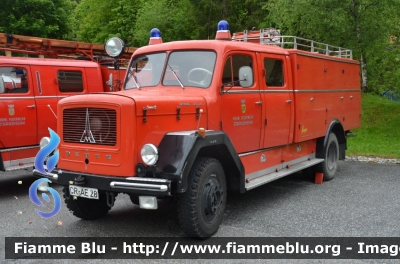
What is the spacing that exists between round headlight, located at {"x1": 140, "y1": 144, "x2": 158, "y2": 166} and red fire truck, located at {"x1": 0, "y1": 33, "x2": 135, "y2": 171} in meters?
2.62

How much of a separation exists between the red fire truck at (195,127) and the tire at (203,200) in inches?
0.5

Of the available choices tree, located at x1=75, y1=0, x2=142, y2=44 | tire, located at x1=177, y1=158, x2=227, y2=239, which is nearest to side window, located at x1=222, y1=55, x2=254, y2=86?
tire, located at x1=177, y1=158, x2=227, y2=239

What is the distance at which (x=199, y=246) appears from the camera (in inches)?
209

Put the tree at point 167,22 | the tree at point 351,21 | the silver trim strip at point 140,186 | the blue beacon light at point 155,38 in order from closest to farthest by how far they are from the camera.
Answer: the silver trim strip at point 140,186
the blue beacon light at point 155,38
the tree at point 351,21
the tree at point 167,22

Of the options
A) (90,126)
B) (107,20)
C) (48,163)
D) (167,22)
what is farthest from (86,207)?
(107,20)

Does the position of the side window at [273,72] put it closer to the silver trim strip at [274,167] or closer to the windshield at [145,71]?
the silver trim strip at [274,167]

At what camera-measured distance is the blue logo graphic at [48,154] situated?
5438 mm

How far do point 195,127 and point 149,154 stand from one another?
101 cm

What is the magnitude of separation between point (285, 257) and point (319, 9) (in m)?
11.3

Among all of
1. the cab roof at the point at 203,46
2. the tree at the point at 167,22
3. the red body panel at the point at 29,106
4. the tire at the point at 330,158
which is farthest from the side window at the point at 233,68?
the tree at the point at 167,22

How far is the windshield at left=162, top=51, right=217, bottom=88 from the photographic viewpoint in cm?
621

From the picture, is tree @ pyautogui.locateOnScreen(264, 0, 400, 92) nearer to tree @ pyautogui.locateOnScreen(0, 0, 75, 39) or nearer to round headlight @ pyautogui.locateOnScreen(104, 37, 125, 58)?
round headlight @ pyautogui.locateOnScreen(104, 37, 125, 58)

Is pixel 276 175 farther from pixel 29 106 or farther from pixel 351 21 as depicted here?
pixel 351 21

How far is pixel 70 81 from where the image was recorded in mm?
9328
